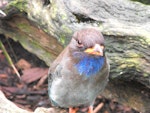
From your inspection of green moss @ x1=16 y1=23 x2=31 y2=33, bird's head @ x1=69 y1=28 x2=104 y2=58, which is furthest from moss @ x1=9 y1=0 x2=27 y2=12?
bird's head @ x1=69 y1=28 x2=104 y2=58

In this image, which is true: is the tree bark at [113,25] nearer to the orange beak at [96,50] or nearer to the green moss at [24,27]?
the green moss at [24,27]

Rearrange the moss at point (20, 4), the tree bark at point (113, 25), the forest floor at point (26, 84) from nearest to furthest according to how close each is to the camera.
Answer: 1. the tree bark at point (113, 25)
2. the moss at point (20, 4)
3. the forest floor at point (26, 84)

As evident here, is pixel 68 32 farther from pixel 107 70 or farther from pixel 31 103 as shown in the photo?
pixel 31 103

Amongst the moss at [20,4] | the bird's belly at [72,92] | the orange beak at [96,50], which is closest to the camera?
the orange beak at [96,50]

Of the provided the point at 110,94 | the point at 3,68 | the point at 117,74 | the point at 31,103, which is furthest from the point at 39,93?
the point at 117,74

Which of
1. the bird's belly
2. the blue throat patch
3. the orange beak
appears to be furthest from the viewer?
the bird's belly

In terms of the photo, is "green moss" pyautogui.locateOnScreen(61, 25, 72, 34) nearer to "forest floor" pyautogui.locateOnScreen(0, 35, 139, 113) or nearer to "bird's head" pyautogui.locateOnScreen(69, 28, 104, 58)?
"bird's head" pyautogui.locateOnScreen(69, 28, 104, 58)

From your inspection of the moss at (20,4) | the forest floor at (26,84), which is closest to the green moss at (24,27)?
the moss at (20,4)

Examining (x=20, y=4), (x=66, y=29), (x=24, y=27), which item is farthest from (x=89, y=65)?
(x=24, y=27)
